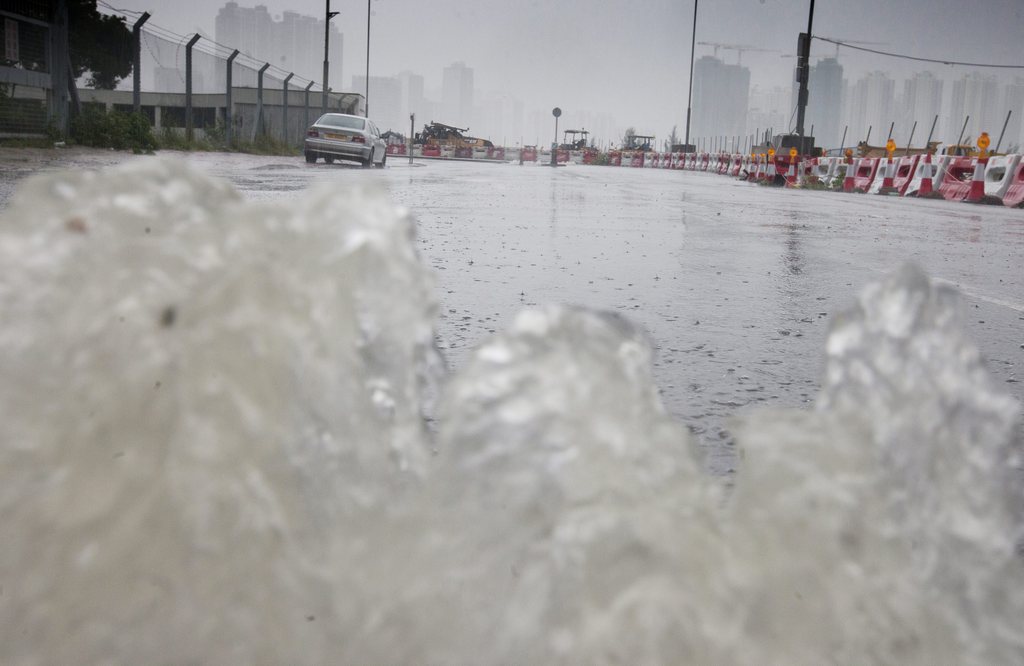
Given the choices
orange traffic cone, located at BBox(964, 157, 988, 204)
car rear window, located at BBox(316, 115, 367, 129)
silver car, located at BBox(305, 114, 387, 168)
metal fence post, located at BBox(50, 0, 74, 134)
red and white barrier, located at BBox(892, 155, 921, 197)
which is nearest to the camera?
metal fence post, located at BBox(50, 0, 74, 134)

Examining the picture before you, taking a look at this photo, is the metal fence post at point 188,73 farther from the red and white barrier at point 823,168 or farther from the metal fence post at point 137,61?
the red and white barrier at point 823,168

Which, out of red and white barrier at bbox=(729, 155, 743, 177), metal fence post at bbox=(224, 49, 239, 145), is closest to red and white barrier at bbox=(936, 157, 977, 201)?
metal fence post at bbox=(224, 49, 239, 145)

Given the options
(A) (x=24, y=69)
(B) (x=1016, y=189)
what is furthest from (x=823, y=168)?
(A) (x=24, y=69)

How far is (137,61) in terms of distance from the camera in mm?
21078

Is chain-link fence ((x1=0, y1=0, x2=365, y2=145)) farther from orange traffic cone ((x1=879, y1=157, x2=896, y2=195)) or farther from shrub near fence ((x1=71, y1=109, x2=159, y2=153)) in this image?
orange traffic cone ((x1=879, y1=157, x2=896, y2=195))

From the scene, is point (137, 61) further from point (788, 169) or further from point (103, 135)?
point (788, 169)

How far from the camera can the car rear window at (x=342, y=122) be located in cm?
2441

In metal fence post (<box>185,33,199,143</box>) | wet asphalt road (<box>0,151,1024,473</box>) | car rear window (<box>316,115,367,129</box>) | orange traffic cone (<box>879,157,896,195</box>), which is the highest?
metal fence post (<box>185,33,199,143</box>)

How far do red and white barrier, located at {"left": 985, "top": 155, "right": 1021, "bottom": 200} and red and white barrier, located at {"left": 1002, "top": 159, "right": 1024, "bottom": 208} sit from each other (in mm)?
67

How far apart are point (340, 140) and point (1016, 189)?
1426 centimetres

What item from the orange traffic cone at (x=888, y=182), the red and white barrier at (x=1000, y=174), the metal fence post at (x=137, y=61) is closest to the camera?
the red and white barrier at (x=1000, y=174)

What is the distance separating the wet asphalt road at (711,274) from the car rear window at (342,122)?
11.9 metres

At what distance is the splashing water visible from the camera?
0.95 meters

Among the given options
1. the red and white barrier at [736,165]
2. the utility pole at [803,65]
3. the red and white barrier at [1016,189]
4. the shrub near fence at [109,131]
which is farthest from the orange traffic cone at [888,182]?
the red and white barrier at [736,165]
